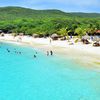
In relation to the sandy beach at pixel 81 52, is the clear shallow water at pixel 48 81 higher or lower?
lower

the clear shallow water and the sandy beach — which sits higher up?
the sandy beach

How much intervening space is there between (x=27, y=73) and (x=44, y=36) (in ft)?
170

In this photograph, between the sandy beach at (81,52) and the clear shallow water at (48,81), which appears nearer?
the clear shallow water at (48,81)

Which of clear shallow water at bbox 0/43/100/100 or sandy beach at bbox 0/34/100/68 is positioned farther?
sandy beach at bbox 0/34/100/68

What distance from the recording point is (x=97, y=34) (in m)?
91.6

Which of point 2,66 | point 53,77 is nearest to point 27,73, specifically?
point 53,77

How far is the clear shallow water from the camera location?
30219 mm

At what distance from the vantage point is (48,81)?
119 feet

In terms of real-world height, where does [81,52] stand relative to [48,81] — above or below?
above

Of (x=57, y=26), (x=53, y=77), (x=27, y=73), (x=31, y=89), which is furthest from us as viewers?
(x=57, y=26)

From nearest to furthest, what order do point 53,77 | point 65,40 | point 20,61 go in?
point 53,77
point 20,61
point 65,40

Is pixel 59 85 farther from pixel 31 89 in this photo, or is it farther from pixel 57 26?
pixel 57 26

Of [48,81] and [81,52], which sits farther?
[81,52]

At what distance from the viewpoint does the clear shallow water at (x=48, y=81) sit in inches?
1190
